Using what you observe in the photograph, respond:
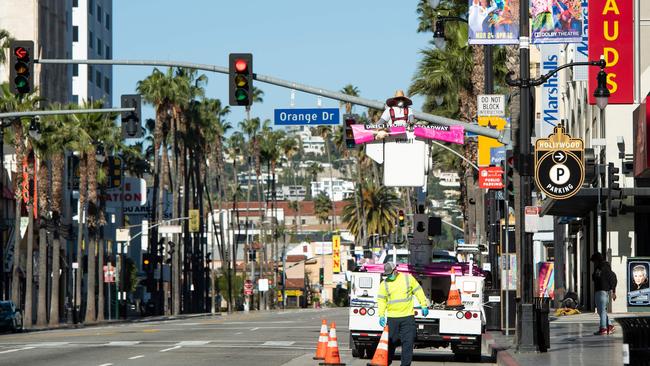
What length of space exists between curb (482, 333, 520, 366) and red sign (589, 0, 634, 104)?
10004 mm

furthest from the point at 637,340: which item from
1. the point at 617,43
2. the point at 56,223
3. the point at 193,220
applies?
the point at 193,220

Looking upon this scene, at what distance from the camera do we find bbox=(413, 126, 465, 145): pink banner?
28.1 m

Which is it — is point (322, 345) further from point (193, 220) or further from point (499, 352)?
point (193, 220)

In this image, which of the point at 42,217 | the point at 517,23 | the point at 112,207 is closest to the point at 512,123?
the point at 517,23

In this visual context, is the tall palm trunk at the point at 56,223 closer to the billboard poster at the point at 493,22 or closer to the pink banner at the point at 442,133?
the pink banner at the point at 442,133

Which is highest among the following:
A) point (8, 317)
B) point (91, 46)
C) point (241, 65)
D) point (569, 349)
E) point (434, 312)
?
point (91, 46)

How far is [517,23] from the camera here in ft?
93.5

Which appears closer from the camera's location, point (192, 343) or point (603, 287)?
point (603, 287)

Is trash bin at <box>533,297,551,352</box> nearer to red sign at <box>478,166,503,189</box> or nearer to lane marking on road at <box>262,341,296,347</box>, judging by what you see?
lane marking on road at <box>262,341,296,347</box>

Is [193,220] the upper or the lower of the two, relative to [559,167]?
lower

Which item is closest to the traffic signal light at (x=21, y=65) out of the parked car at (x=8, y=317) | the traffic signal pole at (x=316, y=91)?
the traffic signal pole at (x=316, y=91)

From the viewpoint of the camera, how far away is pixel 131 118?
3706 cm

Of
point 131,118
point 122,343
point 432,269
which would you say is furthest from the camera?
point 131,118

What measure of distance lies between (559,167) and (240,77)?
7766 mm
